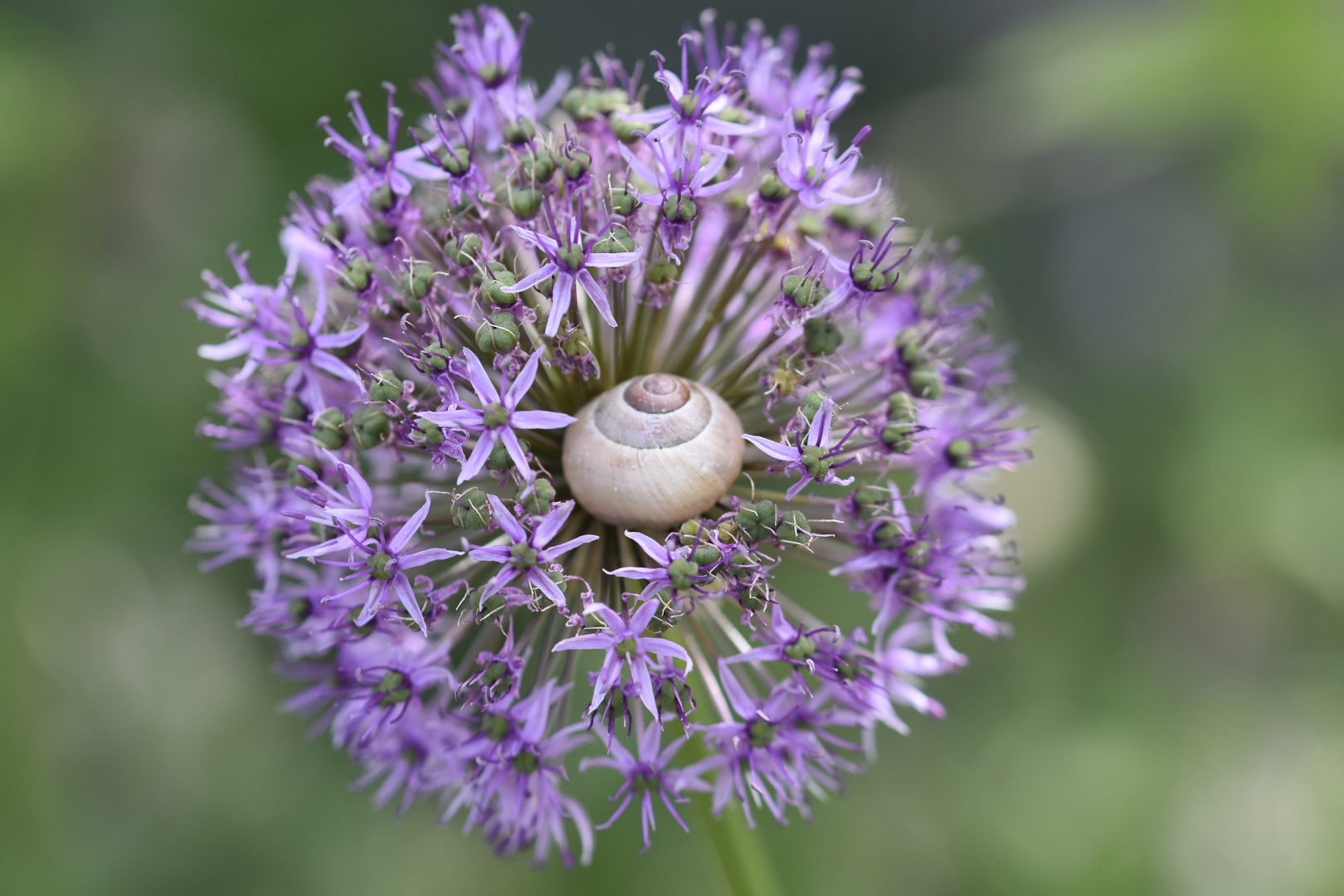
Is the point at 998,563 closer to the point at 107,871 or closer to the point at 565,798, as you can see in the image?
the point at 565,798

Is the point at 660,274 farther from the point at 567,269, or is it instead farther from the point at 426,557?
the point at 426,557

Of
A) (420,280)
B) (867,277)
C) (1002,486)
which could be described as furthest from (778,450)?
(1002,486)

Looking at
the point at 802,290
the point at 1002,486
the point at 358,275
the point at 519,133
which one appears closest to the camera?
the point at 802,290

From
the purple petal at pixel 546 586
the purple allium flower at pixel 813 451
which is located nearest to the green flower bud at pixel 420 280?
the purple petal at pixel 546 586

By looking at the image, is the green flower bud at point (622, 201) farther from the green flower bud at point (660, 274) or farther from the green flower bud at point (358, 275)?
the green flower bud at point (358, 275)

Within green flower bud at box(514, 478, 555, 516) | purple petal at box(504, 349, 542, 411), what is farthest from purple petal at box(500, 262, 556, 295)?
green flower bud at box(514, 478, 555, 516)
